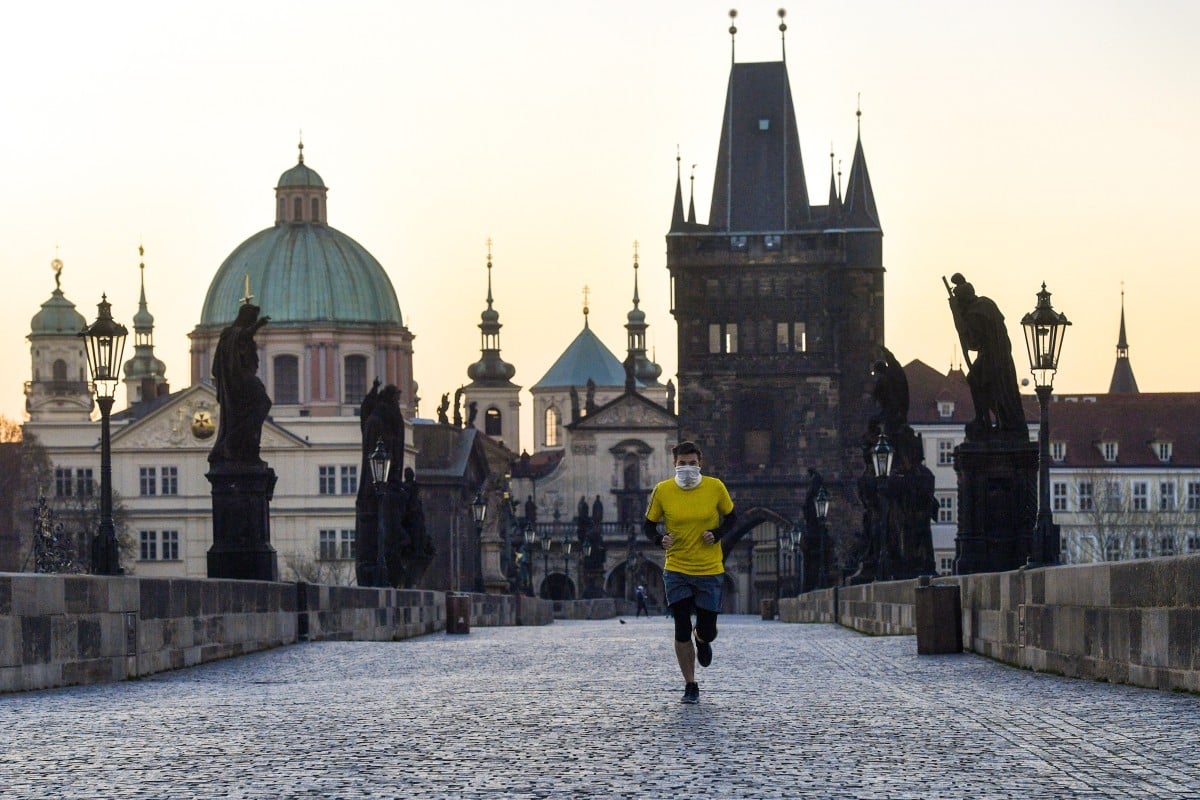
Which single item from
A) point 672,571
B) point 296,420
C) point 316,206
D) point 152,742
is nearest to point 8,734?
point 152,742

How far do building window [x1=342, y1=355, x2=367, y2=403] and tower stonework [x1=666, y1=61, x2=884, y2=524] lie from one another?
60.4 feet

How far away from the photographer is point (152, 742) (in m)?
12.4

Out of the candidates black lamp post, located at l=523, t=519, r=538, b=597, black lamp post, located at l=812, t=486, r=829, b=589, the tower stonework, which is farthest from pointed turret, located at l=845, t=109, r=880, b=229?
black lamp post, located at l=812, t=486, r=829, b=589

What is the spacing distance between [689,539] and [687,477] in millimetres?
374

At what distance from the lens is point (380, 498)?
39844 millimetres

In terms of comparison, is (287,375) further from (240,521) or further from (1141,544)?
(240,521)

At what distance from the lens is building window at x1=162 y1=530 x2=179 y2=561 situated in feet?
396

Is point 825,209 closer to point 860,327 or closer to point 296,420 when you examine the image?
point 860,327

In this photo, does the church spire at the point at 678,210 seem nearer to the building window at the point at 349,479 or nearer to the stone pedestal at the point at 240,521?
the building window at the point at 349,479

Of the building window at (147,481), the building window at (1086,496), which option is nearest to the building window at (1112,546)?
the building window at (1086,496)

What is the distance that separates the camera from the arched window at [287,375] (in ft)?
448

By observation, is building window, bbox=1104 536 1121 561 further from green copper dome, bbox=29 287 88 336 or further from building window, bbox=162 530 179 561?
green copper dome, bbox=29 287 88 336

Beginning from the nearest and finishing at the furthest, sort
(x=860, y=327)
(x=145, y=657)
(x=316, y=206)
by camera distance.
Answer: (x=145, y=657), (x=860, y=327), (x=316, y=206)

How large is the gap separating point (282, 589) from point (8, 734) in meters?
13.2
